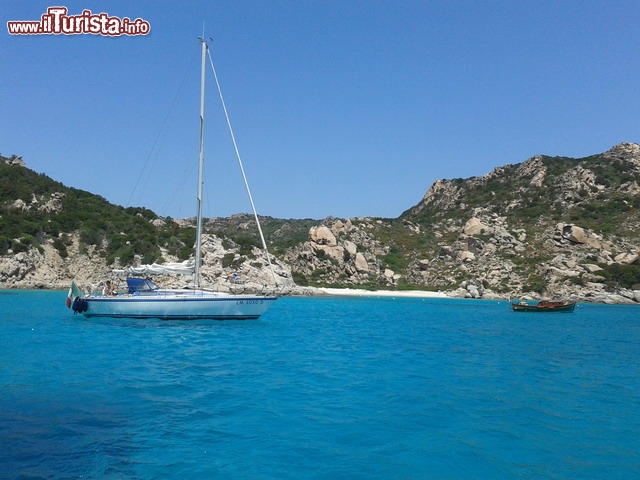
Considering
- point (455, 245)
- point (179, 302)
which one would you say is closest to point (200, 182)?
point (179, 302)

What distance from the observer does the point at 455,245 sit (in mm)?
97312

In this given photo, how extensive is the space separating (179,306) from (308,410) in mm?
19894

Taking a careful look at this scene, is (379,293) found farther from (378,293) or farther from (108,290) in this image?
(108,290)

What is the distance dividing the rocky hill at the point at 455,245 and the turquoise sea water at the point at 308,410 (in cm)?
5229

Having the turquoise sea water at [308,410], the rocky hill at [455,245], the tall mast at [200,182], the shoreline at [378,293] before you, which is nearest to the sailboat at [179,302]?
the tall mast at [200,182]

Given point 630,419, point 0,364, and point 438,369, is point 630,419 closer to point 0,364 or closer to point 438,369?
point 438,369

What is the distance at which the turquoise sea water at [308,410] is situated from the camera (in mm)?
8297

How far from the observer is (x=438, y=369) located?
58.0 feet

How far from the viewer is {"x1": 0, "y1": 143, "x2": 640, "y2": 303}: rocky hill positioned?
73188mm

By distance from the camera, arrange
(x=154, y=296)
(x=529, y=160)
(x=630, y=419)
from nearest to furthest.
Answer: (x=630, y=419) → (x=154, y=296) → (x=529, y=160)

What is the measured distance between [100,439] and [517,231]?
316 feet

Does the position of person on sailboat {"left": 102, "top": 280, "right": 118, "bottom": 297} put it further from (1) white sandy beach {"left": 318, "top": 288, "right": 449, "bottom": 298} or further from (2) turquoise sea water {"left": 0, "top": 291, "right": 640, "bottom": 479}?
(1) white sandy beach {"left": 318, "top": 288, "right": 449, "bottom": 298}

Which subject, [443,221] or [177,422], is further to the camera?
[443,221]

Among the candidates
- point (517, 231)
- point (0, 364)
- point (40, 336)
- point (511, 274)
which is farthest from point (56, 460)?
point (517, 231)
